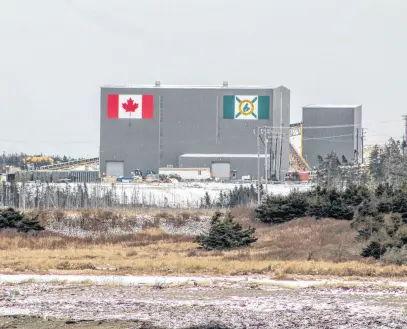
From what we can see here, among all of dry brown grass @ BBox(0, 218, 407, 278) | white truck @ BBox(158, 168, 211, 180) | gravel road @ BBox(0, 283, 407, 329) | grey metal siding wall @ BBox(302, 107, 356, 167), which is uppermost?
grey metal siding wall @ BBox(302, 107, 356, 167)

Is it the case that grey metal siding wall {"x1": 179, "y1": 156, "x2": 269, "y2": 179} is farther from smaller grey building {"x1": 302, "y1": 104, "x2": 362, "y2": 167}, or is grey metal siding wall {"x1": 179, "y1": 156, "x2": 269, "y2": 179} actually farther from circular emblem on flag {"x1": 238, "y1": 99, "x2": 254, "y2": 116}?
smaller grey building {"x1": 302, "y1": 104, "x2": 362, "y2": 167}

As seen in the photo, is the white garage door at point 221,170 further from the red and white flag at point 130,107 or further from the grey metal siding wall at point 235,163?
the red and white flag at point 130,107

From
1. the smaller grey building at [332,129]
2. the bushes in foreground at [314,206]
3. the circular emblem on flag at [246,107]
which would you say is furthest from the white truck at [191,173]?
the bushes in foreground at [314,206]

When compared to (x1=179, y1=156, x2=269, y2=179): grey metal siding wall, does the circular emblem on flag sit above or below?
above

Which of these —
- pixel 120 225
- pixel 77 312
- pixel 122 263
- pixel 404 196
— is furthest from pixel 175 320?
pixel 120 225

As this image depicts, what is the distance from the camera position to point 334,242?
41.8 m

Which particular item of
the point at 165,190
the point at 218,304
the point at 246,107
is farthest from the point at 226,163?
the point at 218,304

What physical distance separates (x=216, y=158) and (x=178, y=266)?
240 feet

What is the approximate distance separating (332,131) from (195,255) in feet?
257

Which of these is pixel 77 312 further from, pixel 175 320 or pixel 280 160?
pixel 280 160

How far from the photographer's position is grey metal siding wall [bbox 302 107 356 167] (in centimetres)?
11531

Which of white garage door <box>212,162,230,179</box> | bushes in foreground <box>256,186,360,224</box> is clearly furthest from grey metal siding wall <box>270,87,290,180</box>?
bushes in foreground <box>256,186,360,224</box>

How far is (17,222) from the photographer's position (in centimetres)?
5034

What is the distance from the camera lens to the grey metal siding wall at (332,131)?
115312 mm
